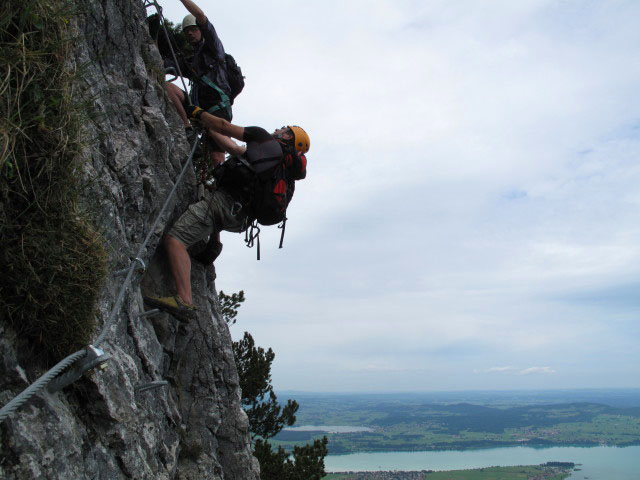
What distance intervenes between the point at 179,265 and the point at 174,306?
54 centimetres

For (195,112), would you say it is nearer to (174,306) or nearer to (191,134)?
(191,134)

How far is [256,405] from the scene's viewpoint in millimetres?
16812

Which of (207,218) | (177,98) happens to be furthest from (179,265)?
(177,98)

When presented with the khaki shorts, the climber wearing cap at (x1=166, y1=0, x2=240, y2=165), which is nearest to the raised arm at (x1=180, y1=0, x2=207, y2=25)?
the climber wearing cap at (x1=166, y1=0, x2=240, y2=165)

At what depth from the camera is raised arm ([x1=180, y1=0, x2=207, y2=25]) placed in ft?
24.2

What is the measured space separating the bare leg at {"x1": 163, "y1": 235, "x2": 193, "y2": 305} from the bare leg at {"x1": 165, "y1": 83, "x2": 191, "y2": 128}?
6.95 feet

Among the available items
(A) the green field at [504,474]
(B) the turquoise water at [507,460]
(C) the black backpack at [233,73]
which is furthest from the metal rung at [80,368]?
(B) the turquoise water at [507,460]

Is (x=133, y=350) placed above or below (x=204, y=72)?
below

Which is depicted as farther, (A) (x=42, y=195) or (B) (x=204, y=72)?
(B) (x=204, y=72)

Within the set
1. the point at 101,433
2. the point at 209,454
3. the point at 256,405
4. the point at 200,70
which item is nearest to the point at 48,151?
the point at 101,433

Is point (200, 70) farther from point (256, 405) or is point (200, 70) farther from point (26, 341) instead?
point (256, 405)

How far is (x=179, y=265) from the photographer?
608 cm

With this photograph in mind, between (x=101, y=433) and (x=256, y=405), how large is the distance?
14.0 metres

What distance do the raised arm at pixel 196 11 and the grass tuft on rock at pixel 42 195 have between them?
4.79 metres
